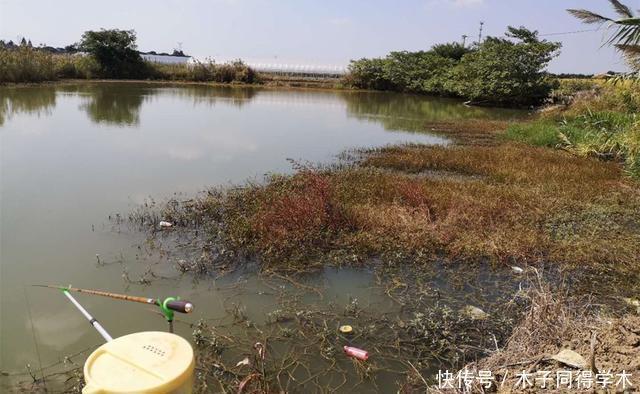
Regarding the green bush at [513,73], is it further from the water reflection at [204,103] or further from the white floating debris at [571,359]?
the white floating debris at [571,359]

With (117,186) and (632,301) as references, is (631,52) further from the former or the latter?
(117,186)

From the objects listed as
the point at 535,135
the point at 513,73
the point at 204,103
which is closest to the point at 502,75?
the point at 513,73

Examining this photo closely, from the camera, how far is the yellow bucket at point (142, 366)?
6.69 ft

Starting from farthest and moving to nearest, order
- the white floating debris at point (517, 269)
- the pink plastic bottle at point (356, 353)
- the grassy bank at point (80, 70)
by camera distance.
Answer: the grassy bank at point (80, 70) → the white floating debris at point (517, 269) → the pink plastic bottle at point (356, 353)

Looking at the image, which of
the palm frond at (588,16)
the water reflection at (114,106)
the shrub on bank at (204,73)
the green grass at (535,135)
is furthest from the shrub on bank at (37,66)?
the palm frond at (588,16)

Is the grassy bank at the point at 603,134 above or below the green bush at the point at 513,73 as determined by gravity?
below

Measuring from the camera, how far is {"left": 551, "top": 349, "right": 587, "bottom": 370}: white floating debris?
2.83m

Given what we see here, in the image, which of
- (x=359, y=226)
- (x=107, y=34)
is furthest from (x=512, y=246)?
(x=107, y=34)

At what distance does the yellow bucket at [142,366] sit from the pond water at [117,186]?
1866mm

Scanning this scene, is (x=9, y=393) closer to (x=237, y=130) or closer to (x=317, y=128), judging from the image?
(x=237, y=130)

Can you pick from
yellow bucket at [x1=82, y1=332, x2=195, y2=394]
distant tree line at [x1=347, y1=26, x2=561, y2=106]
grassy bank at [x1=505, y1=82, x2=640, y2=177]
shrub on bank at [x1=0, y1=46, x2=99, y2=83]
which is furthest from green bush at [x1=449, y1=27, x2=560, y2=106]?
yellow bucket at [x1=82, y1=332, x2=195, y2=394]

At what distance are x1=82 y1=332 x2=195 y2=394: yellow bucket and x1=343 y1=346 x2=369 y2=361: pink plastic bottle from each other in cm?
192

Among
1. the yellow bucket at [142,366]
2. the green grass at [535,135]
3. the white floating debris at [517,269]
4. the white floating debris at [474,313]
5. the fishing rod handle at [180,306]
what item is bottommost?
the white floating debris at [474,313]

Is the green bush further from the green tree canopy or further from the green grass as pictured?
the green tree canopy
